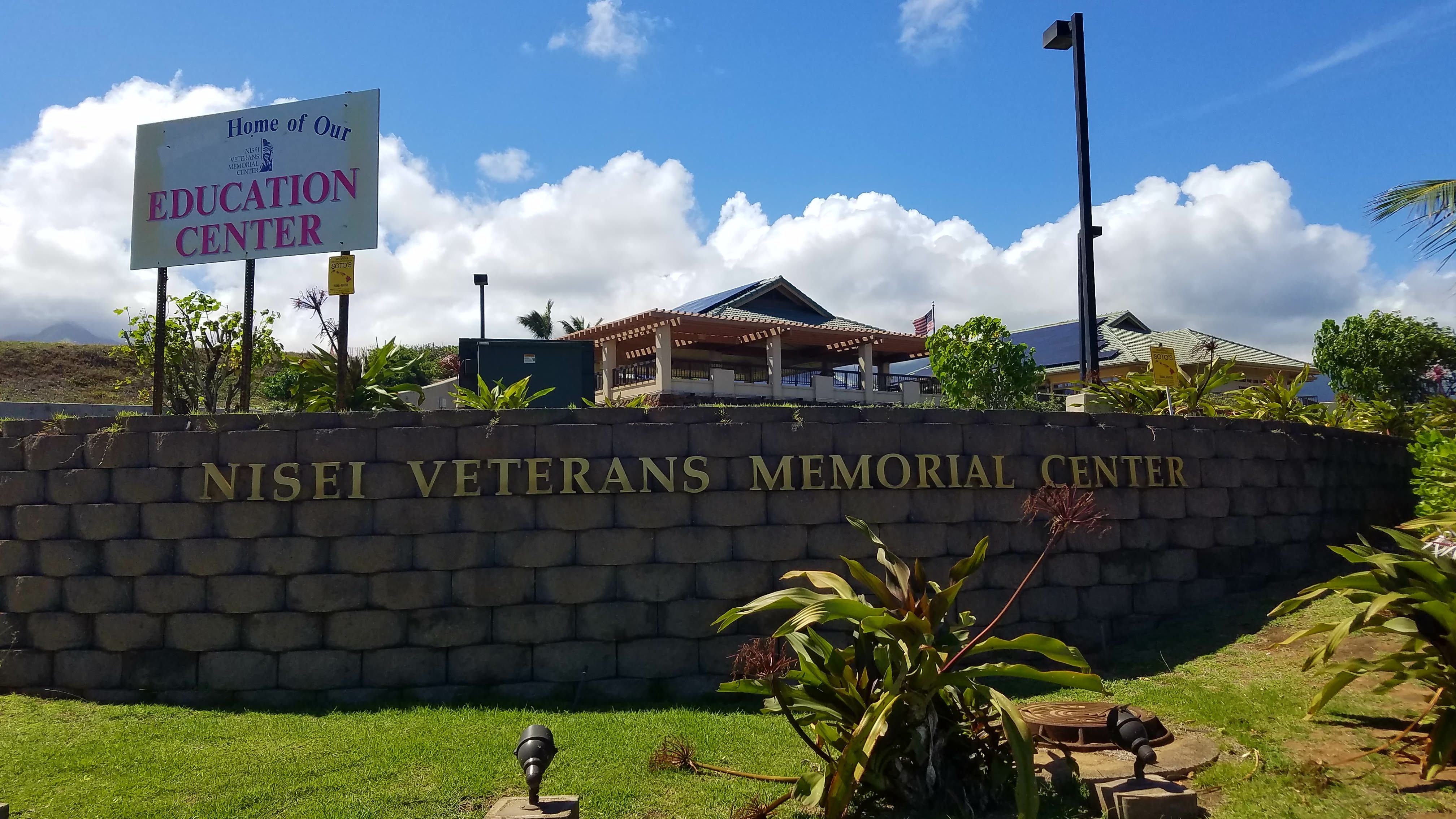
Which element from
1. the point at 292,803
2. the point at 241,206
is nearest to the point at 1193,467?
the point at 292,803

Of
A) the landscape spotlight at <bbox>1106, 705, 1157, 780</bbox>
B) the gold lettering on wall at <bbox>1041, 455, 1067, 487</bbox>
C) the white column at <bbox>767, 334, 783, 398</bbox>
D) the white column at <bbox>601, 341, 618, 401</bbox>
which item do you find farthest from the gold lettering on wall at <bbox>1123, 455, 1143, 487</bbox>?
the white column at <bbox>601, 341, 618, 401</bbox>

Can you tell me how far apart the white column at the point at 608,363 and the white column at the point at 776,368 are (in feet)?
13.6

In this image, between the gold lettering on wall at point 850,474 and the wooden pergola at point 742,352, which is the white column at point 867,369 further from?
the gold lettering on wall at point 850,474

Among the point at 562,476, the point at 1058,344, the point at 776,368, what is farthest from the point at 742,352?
the point at 562,476

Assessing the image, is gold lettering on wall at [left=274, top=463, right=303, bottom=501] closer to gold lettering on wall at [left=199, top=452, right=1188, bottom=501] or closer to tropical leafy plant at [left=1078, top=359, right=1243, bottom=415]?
gold lettering on wall at [left=199, top=452, right=1188, bottom=501]

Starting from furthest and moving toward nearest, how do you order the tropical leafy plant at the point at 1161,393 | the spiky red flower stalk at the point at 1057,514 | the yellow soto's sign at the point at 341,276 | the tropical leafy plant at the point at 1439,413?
1. the tropical leafy plant at the point at 1439,413
2. the tropical leafy plant at the point at 1161,393
3. the yellow soto's sign at the point at 341,276
4. the spiky red flower stalk at the point at 1057,514

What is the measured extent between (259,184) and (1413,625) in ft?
33.4

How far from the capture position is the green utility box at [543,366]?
12.2 m

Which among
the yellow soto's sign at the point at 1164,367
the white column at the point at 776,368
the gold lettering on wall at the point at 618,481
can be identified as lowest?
the gold lettering on wall at the point at 618,481

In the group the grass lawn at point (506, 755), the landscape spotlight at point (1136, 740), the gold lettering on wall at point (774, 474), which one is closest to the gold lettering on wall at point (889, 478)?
the gold lettering on wall at point (774, 474)

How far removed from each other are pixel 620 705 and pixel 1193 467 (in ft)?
18.6

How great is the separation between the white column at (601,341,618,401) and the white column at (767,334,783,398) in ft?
13.6

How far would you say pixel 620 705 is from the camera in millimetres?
7391

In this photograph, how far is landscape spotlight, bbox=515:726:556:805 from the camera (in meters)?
4.43
